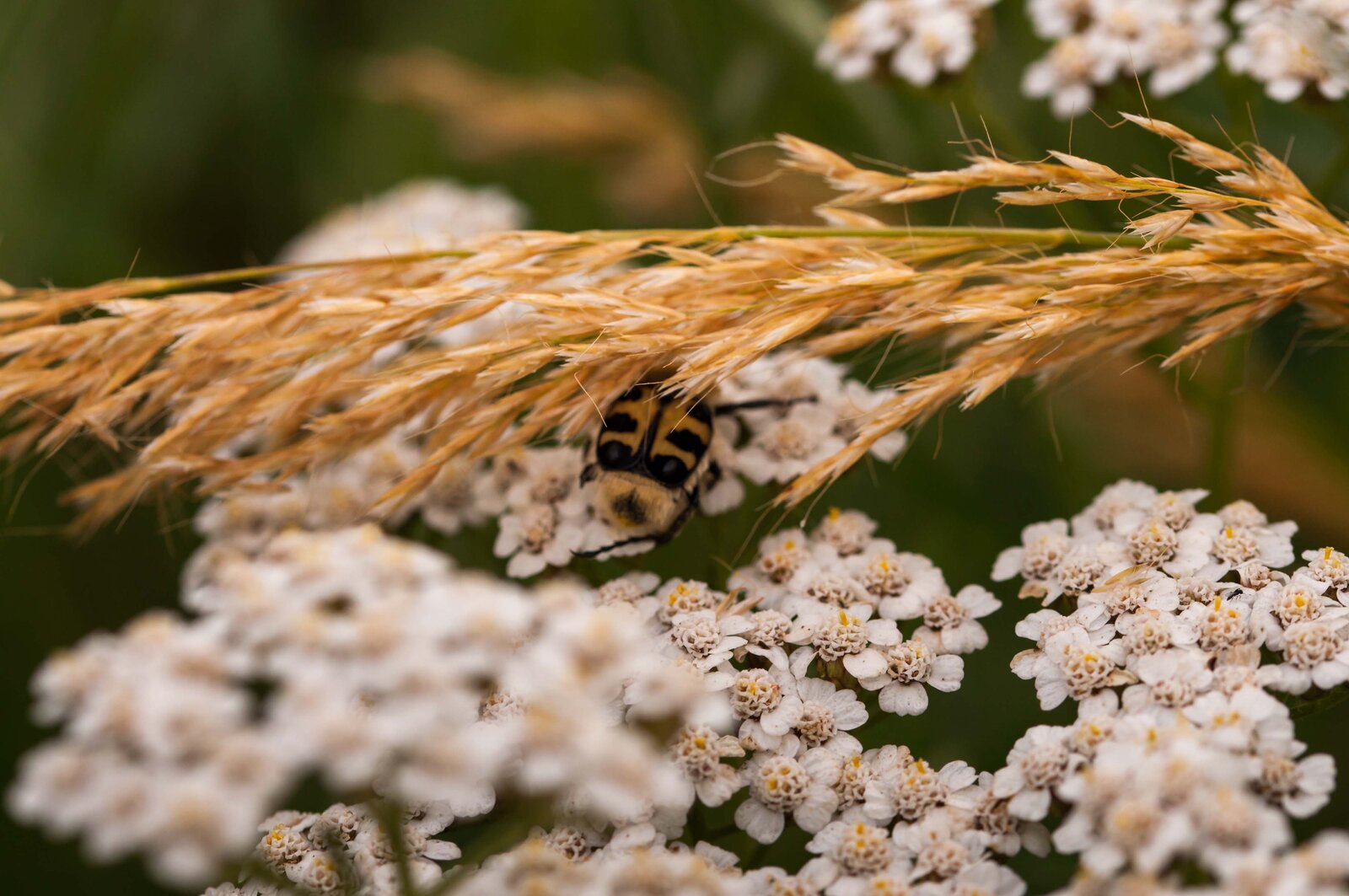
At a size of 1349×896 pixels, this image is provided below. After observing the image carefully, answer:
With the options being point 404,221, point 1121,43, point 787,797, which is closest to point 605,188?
point 404,221

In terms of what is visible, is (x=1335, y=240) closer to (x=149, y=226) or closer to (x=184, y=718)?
(x=184, y=718)

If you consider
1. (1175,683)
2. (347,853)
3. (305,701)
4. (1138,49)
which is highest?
(1138,49)

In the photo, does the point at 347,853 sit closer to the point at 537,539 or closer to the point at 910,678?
the point at 537,539

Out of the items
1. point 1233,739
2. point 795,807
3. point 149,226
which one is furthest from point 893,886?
point 149,226

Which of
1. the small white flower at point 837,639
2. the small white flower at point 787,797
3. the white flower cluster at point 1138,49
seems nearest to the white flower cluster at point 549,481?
the small white flower at point 837,639

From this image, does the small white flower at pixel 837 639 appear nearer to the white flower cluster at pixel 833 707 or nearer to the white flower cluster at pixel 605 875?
the white flower cluster at pixel 833 707

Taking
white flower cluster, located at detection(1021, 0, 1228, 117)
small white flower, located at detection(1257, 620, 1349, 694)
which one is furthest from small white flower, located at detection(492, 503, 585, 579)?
white flower cluster, located at detection(1021, 0, 1228, 117)
